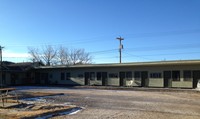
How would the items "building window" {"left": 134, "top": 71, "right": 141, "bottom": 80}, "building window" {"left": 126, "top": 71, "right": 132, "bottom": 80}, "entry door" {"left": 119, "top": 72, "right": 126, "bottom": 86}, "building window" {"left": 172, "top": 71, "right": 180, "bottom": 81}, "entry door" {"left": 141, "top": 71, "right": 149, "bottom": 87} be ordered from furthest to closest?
"entry door" {"left": 119, "top": 72, "right": 126, "bottom": 86}
"building window" {"left": 126, "top": 71, "right": 132, "bottom": 80}
"building window" {"left": 134, "top": 71, "right": 141, "bottom": 80}
"entry door" {"left": 141, "top": 71, "right": 149, "bottom": 87}
"building window" {"left": 172, "top": 71, "right": 180, "bottom": 81}

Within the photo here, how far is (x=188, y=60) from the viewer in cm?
2900

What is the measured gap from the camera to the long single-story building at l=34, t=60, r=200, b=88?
30041mm

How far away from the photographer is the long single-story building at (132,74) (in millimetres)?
30041

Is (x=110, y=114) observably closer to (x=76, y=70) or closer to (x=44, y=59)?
(x=76, y=70)

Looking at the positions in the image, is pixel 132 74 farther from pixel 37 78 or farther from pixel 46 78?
pixel 37 78

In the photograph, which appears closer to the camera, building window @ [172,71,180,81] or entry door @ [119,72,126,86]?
building window @ [172,71,180,81]

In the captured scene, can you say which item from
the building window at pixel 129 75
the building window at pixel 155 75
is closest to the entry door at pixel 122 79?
the building window at pixel 129 75

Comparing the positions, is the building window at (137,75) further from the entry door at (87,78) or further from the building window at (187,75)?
the entry door at (87,78)

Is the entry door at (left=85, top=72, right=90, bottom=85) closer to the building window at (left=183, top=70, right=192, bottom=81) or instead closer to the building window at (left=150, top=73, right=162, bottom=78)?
the building window at (left=150, top=73, right=162, bottom=78)

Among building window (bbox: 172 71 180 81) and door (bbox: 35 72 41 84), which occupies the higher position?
building window (bbox: 172 71 180 81)

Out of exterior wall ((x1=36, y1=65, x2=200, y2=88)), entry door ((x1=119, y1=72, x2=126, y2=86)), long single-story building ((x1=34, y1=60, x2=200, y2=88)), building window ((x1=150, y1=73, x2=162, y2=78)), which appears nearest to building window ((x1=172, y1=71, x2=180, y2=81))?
long single-story building ((x1=34, y1=60, x2=200, y2=88))

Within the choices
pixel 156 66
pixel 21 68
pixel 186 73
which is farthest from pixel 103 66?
pixel 21 68

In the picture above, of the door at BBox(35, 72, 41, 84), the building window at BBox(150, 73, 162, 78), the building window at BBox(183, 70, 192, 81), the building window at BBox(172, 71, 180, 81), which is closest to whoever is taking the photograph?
the building window at BBox(183, 70, 192, 81)

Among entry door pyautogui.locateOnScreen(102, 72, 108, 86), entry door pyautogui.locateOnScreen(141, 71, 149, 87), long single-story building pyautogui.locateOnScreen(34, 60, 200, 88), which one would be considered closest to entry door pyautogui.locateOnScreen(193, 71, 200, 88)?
long single-story building pyautogui.locateOnScreen(34, 60, 200, 88)
